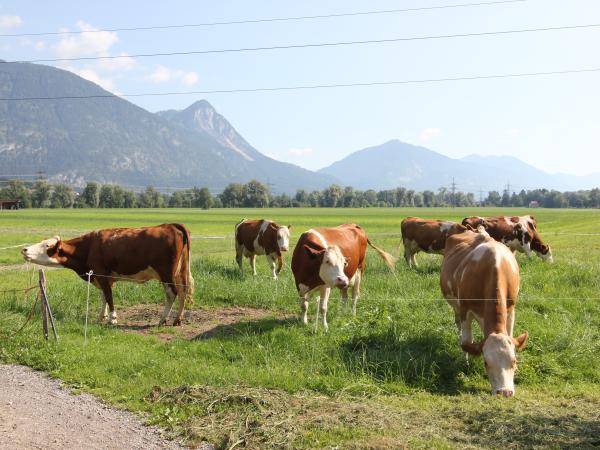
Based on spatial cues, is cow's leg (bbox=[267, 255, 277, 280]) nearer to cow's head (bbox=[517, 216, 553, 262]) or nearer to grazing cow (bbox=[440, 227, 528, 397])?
grazing cow (bbox=[440, 227, 528, 397])

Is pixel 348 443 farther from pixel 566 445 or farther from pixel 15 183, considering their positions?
pixel 15 183

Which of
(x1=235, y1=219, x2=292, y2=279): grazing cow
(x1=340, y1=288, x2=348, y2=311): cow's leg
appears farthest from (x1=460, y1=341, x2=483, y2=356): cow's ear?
(x1=235, y1=219, x2=292, y2=279): grazing cow

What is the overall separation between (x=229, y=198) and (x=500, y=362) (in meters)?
144

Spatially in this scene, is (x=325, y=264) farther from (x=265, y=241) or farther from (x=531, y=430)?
(x=265, y=241)

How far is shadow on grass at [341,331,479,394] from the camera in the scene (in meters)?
8.64

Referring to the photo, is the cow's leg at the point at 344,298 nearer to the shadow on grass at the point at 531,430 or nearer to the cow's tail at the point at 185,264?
the cow's tail at the point at 185,264

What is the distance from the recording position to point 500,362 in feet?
25.9

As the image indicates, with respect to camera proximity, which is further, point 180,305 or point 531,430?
point 180,305

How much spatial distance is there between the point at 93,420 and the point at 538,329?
27.2ft

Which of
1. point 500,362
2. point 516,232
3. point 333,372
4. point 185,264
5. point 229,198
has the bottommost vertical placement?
point 333,372

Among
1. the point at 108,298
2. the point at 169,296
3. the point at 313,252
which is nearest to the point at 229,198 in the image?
the point at 108,298

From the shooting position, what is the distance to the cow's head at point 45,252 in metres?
13.3

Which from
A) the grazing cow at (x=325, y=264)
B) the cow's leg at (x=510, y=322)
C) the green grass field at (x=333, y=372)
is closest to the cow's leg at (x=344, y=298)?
the grazing cow at (x=325, y=264)

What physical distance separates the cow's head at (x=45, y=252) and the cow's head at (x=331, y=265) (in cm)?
636
